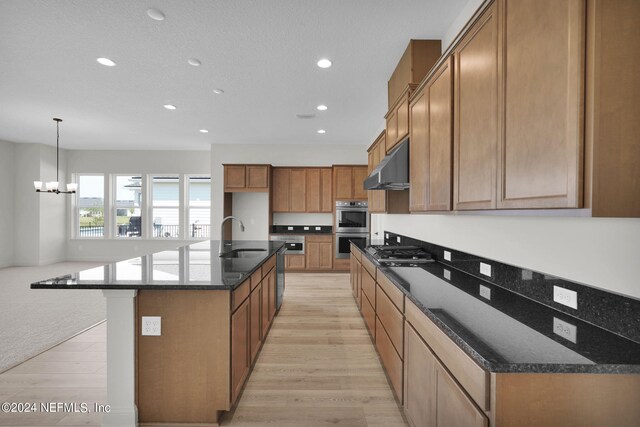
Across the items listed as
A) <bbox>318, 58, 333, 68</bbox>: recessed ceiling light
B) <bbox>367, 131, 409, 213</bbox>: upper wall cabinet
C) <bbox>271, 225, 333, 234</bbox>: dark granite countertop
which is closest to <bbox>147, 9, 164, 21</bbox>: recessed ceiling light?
<bbox>318, 58, 333, 68</bbox>: recessed ceiling light

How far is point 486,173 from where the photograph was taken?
141 cm

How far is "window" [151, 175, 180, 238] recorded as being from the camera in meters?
7.74

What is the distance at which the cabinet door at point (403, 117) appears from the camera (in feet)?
8.57

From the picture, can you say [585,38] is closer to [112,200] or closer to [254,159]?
[254,159]

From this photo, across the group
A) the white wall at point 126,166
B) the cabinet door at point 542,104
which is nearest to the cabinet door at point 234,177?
the white wall at point 126,166

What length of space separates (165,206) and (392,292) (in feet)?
24.1

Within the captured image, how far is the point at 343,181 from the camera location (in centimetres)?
659

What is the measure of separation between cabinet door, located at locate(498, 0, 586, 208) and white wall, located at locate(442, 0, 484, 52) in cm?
114

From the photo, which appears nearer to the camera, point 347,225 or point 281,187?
point 347,225

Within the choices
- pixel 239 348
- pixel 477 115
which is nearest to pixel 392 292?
pixel 239 348

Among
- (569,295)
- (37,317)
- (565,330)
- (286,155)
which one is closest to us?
(565,330)

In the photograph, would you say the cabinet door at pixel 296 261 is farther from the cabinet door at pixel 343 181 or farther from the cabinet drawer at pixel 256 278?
the cabinet drawer at pixel 256 278

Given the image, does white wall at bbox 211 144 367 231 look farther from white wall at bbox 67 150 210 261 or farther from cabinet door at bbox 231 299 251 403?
cabinet door at bbox 231 299 251 403

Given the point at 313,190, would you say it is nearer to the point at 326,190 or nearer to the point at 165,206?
the point at 326,190
